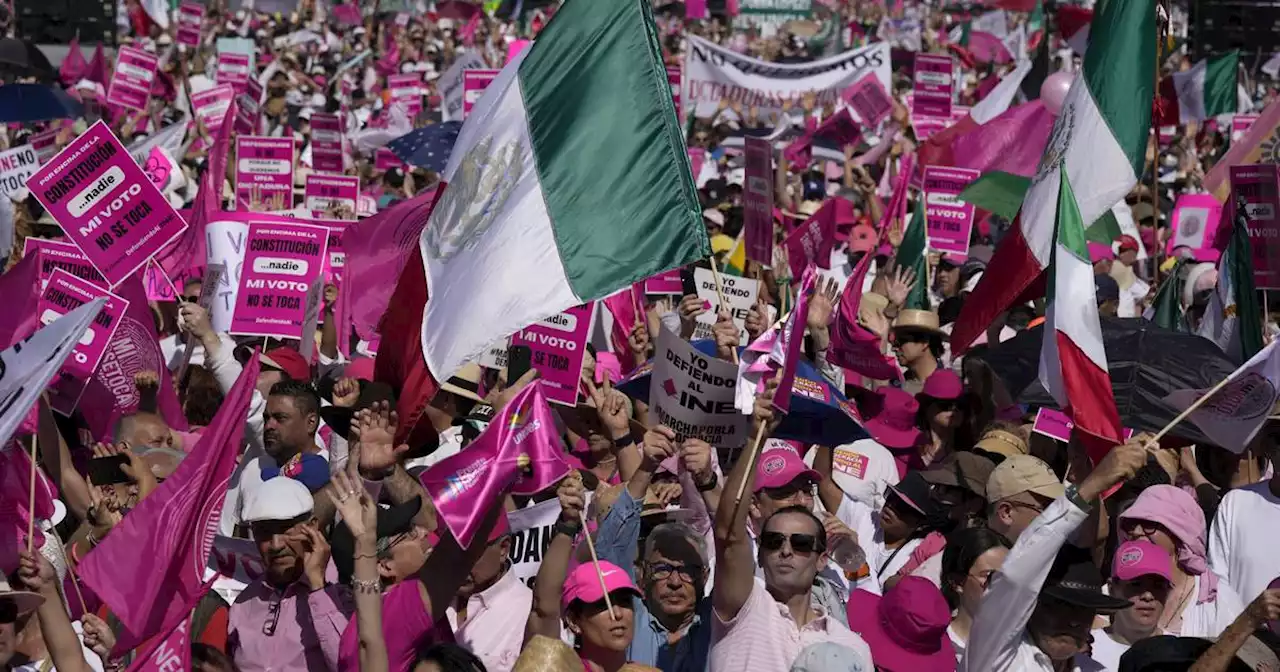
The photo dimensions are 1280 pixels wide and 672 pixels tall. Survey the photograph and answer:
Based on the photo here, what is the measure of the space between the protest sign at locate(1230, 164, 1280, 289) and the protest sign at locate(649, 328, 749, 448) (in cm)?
321

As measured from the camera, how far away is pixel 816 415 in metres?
6.25

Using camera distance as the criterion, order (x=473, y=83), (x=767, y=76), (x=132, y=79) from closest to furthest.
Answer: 1. (x=473, y=83)
2. (x=767, y=76)
3. (x=132, y=79)

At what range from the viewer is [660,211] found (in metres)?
5.42

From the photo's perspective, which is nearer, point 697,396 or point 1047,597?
point 1047,597

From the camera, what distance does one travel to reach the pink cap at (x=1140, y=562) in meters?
5.46

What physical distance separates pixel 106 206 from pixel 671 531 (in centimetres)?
394

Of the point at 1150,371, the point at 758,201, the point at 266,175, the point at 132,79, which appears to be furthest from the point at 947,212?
the point at 132,79

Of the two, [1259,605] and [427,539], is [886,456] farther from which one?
[1259,605]

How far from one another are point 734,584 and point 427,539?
118 cm

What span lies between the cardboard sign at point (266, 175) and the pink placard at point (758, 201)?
155 inches

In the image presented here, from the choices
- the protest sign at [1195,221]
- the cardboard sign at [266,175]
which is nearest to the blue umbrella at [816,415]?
the cardboard sign at [266,175]

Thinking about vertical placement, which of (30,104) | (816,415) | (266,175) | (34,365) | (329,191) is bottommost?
(30,104)

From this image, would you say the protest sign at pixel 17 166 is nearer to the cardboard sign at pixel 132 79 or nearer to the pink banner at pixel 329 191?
the pink banner at pixel 329 191

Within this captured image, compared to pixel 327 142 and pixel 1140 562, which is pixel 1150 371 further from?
pixel 327 142
